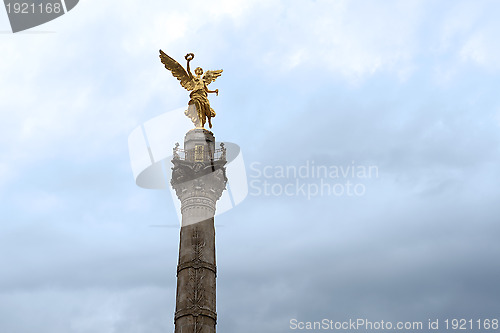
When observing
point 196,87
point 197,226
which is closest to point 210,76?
point 196,87

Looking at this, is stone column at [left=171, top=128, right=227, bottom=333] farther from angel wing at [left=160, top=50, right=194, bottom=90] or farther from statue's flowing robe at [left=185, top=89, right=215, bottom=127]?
angel wing at [left=160, top=50, right=194, bottom=90]

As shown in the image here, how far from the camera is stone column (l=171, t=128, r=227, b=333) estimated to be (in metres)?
33.3

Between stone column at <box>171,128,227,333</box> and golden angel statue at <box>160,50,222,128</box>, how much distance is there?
3.85 ft

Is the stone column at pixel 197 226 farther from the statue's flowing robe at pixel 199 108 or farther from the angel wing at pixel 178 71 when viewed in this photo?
the angel wing at pixel 178 71

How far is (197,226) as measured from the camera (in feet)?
119

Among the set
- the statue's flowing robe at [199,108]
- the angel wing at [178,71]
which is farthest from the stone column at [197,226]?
the angel wing at [178,71]

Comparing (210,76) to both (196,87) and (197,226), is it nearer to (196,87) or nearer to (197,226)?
(196,87)

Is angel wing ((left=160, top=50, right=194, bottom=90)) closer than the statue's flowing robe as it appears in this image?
No

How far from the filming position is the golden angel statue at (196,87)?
40938 millimetres

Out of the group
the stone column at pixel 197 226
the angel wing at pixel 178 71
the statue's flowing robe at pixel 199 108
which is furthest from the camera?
the angel wing at pixel 178 71

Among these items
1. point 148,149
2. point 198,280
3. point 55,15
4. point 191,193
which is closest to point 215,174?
point 191,193

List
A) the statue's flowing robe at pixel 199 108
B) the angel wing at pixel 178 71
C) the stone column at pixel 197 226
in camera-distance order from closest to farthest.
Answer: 1. the stone column at pixel 197 226
2. the statue's flowing robe at pixel 199 108
3. the angel wing at pixel 178 71

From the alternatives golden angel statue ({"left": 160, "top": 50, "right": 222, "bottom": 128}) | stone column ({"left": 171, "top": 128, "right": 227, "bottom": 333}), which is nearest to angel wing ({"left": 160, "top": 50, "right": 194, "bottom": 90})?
golden angel statue ({"left": 160, "top": 50, "right": 222, "bottom": 128})

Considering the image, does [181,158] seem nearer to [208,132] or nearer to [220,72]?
[208,132]
